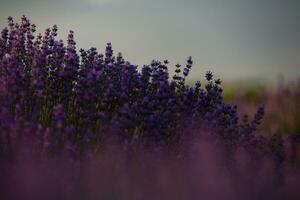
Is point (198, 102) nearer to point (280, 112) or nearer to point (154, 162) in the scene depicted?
point (154, 162)

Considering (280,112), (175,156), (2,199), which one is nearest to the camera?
(2,199)

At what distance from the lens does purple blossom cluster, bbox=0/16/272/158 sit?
3.64 m

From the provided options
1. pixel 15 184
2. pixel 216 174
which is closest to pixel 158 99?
pixel 216 174

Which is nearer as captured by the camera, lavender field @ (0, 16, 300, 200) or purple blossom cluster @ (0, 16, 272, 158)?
lavender field @ (0, 16, 300, 200)

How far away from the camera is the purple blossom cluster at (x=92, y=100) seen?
364 cm

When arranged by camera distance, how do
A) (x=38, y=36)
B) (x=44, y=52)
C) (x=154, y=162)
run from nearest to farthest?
(x=154, y=162)
(x=44, y=52)
(x=38, y=36)

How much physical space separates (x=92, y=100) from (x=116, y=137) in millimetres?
338

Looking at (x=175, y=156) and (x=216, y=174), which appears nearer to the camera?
(x=216, y=174)

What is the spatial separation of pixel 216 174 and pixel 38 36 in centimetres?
208

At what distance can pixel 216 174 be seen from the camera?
3.21 metres

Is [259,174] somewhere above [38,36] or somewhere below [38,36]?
below

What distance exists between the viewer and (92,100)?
3.85m

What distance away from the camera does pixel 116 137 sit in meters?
3.61

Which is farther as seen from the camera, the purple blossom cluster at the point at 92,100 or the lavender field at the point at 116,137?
the purple blossom cluster at the point at 92,100
